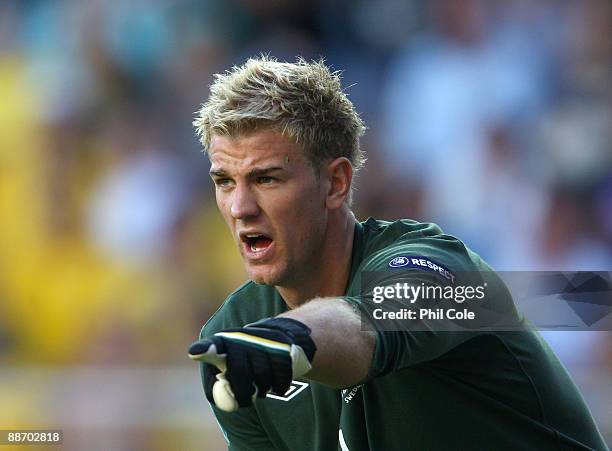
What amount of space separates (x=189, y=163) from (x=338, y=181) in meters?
3.73

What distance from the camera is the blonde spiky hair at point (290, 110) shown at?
3512 mm

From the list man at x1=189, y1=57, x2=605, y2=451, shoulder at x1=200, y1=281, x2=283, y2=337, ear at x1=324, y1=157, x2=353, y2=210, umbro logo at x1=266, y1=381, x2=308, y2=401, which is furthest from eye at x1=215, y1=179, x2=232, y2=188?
umbro logo at x1=266, y1=381, x2=308, y2=401

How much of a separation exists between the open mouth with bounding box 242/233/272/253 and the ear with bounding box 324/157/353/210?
265 mm

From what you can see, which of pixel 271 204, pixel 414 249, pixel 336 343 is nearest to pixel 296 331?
pixel 336 343

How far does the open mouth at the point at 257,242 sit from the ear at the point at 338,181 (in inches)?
10.4

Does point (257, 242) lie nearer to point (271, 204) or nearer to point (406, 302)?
point (271, 204)

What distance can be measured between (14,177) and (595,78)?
4006 millimetres

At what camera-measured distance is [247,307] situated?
3762 millimetres

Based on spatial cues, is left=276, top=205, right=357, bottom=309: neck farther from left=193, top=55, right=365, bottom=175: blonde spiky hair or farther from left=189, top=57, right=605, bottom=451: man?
left=193, top=55, right=365, bottom=175: blonde spiky hair

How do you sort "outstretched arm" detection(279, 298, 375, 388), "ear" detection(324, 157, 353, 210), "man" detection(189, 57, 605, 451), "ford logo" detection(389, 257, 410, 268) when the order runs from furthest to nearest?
"ear" detection(324, 157, 353, 210) → "man" detection(189, 57, 605, 451) → "ford logo" detection(389, 257, 410, 268) → "outstretched arm" detection(279, 298, 375, 388)

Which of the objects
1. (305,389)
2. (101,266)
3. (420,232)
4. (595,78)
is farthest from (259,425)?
(595,78)

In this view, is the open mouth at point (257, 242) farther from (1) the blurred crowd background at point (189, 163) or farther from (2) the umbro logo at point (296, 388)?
(1) the blurred crowd background at point (189, 163)

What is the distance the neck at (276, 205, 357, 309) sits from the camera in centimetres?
354

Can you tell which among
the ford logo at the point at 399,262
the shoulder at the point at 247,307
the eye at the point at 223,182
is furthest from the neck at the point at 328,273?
the ford logo at the point at 399,262
